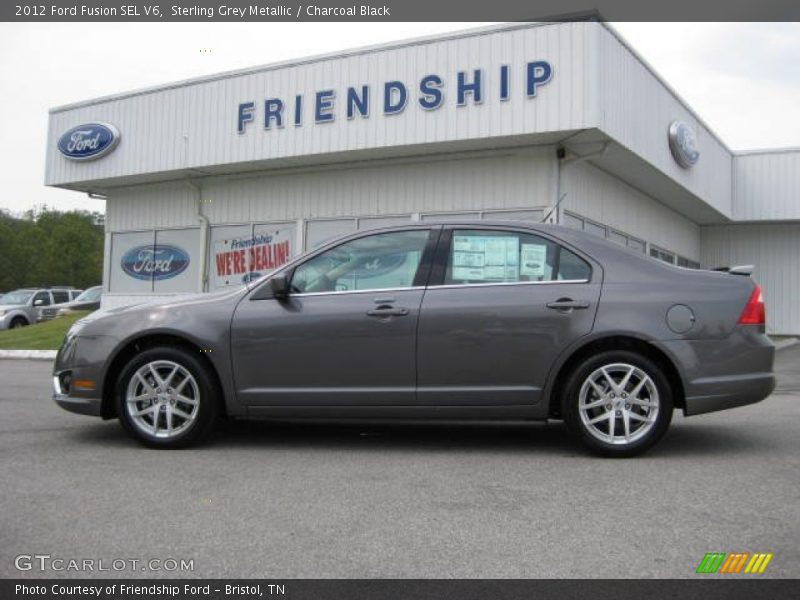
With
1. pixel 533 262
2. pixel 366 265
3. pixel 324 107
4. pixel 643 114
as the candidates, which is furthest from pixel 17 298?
pixel 533 262

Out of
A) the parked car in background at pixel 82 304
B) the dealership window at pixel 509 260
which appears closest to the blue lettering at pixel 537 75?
the dealership window at pixel 509 260

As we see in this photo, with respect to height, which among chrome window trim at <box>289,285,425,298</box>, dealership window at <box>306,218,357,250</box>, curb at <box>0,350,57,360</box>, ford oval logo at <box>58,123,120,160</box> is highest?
ford oval logo at <box>58,123,120,160</box>

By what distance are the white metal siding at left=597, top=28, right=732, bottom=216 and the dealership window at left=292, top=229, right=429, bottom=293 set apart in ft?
26.8

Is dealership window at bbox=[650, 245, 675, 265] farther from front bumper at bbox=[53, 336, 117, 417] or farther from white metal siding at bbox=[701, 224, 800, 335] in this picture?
front bumper at bbox=[53, 336, 117, 417]

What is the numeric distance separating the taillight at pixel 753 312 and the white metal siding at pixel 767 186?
19.7 m

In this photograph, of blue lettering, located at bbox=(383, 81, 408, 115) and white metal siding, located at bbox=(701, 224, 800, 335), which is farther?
white metal siding, located at bbox=(701, 224, 800, 335)

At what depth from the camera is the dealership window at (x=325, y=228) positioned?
15.8 m

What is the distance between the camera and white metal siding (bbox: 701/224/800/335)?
23.6 meters

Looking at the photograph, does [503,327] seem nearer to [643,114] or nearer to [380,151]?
[380,151]

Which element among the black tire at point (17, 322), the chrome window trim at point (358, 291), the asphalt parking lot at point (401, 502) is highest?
the chrome window trim at point (358, 291)

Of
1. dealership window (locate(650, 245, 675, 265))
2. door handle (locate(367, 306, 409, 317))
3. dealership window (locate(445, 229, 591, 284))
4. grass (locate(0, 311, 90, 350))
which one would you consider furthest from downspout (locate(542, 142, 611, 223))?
grass (locate(0, 311, 90, 350))

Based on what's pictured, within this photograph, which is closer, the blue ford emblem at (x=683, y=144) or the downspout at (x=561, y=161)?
the downspout at (x=561, y=161)

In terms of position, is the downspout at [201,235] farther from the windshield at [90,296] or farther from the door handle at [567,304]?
the door handle at [567,304]

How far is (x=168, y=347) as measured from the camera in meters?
5.37
